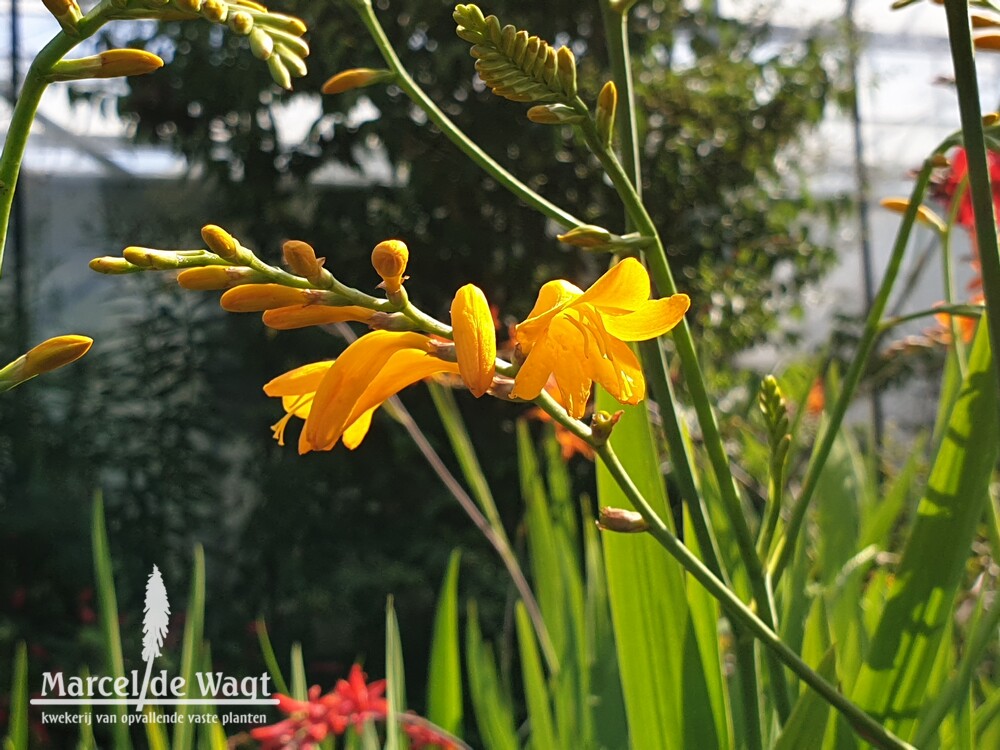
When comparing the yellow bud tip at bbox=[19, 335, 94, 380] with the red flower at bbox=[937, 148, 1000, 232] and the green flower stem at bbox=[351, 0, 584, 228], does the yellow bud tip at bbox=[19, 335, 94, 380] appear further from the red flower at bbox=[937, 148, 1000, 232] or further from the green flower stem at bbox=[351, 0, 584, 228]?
the red flower at bbox=[937, 148, 1000, 232]

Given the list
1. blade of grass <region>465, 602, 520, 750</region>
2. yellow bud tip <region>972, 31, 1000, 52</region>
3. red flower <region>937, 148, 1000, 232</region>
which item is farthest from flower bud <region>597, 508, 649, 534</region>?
red flower <region>937, 148, 1000, 232</region>

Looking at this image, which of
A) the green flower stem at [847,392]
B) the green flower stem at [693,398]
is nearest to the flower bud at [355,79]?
the green flower stem at [693,398]

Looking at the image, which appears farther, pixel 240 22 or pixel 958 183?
pixel 958 183

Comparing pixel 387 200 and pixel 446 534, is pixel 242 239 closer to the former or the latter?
pixel 387 200

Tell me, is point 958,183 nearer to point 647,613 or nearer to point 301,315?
point 647,613

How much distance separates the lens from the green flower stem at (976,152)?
0.69 ft

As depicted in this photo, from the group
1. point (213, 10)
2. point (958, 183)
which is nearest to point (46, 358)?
point (213, 10)

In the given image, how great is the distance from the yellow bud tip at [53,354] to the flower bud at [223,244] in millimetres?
38

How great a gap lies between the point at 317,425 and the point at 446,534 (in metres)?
1.89

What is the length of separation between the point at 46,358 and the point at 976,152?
23 centimetres

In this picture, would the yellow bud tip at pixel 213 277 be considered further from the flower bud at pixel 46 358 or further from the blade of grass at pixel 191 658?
the blade of grass at pixel 191 658

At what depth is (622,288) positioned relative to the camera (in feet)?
0.86

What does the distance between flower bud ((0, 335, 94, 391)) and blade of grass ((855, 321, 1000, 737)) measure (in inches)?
11.3

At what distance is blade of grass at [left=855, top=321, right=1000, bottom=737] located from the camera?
1.13 ft
